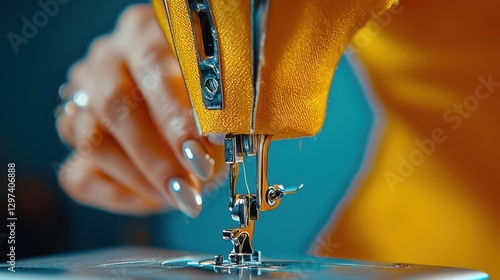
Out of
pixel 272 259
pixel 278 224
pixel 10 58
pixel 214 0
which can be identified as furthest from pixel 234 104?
pixel 10 58

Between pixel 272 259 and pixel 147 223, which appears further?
pixel 147 223

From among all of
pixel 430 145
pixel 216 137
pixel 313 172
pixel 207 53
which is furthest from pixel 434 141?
pixel 207 53

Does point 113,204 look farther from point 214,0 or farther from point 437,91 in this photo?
point 214,0

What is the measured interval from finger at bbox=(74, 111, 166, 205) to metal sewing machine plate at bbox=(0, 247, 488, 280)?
295 mm

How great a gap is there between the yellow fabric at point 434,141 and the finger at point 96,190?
0.34 m

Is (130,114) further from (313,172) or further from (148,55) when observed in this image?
(313,172)

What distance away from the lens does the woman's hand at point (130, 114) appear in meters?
0.91

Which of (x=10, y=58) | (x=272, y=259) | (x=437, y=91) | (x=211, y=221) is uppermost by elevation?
(x=10, y=58)

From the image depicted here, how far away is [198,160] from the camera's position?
2.48 feet

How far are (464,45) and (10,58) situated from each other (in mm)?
719

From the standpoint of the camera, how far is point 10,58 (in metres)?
1.19

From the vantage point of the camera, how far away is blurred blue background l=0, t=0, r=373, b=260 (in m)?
1.07
